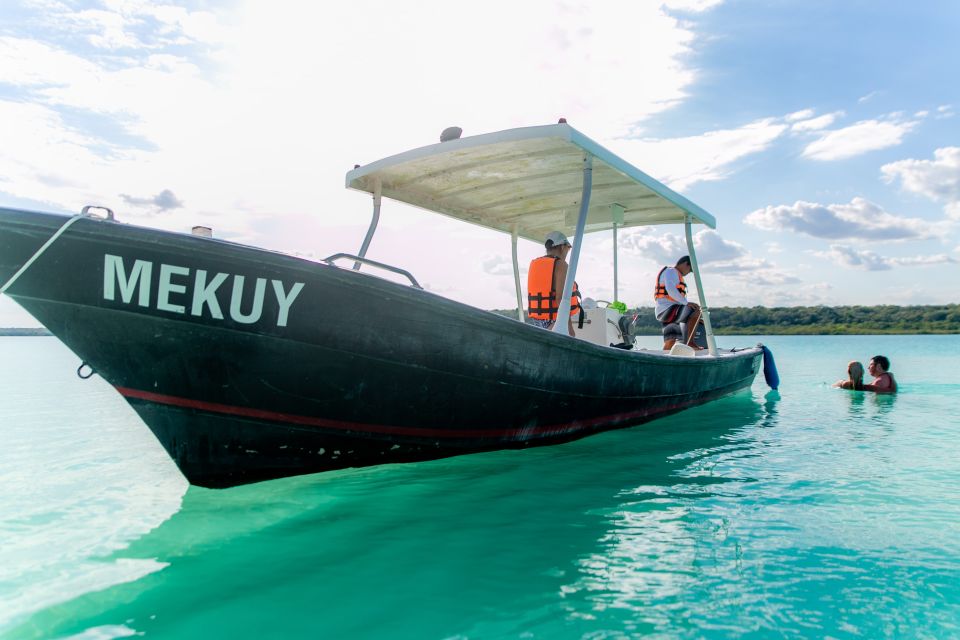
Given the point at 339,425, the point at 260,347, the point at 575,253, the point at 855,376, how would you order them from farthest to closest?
1. the point at 855,376
2. the point at 575,253
3. the point at 339,425
4. the point at 260,347

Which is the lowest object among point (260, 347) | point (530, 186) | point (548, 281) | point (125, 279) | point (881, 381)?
point (881, 381)

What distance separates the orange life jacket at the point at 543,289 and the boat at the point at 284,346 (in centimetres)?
83

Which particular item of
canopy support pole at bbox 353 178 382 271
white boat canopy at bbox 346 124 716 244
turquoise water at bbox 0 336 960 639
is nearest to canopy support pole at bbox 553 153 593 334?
white boat canopy at bbox 346 124 716 244

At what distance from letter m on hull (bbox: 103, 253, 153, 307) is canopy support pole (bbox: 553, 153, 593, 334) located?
10.0 ft

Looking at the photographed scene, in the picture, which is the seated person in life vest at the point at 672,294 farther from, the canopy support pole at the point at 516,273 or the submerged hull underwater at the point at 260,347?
the submerged hull underwater at the point at 260,347

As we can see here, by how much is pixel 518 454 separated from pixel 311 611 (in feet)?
10.1

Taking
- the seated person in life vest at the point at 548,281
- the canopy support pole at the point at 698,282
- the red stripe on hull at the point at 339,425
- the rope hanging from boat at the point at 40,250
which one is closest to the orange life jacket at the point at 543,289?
the seated person in life vest at the point at 548,281

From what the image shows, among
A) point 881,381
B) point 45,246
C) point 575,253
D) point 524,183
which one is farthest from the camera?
point 881,381

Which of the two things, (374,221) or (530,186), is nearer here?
(374,221)

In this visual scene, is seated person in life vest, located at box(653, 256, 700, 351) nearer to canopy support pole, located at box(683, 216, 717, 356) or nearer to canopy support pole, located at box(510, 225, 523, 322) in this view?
canopy support pole, located at box(683, 216, 717, 356)

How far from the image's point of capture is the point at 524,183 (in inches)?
250

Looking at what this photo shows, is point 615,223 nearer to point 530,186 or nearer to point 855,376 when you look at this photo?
point 530,186

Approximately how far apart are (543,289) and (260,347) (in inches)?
125

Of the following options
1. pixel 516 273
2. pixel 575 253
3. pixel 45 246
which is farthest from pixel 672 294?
pixel 45 246
